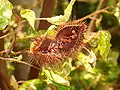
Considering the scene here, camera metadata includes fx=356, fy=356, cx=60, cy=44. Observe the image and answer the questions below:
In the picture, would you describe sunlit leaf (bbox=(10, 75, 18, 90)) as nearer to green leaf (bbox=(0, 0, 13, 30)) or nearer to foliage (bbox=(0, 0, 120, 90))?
foliage (bbox=(0, 0, 120, 90))

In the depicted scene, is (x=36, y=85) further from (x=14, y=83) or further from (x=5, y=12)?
(x=5, y=12)

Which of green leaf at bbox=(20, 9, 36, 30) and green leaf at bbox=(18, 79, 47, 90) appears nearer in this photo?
green leaf at bbox=(20, 9, 36, 30)

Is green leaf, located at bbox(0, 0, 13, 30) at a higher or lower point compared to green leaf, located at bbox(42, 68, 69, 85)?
higher

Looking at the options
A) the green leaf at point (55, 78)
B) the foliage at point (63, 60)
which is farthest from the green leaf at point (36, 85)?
the green leaf at point (55, 78)

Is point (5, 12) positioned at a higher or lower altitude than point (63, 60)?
higher

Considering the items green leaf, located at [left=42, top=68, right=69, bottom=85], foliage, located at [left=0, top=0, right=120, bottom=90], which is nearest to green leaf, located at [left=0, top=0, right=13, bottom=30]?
foliage, located at [left=0, top=0, right=120, bottom=90]

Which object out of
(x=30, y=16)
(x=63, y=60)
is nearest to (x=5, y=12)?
(x=30, y=16)

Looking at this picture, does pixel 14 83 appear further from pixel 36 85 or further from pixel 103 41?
pixel 103 41

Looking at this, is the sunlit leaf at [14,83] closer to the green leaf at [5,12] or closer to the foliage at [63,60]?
the foliage at [63,60]

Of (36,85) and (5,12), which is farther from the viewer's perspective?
(36,85)

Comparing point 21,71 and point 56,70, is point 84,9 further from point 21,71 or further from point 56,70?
point 56,70

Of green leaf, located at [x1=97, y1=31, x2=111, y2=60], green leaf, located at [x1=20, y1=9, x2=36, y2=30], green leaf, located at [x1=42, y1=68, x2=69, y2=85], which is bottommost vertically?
green leaf, located at [x1=42, y1=68, x2=69, y2=85]
